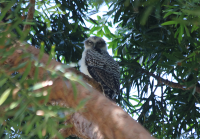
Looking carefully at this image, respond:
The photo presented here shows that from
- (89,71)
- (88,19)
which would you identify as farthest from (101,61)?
(88,19)

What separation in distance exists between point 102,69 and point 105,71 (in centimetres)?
5

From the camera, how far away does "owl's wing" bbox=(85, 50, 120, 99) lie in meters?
3.15

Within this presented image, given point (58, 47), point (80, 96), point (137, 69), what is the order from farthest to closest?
point (137, 69) < point (58, 47) < point (80, 96)

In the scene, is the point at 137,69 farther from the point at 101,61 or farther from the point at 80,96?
the point at 80,96

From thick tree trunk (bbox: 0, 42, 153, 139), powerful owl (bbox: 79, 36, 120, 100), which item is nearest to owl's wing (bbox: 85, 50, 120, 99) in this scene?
powerful owl (bbox: 79, 36, 120, 100)

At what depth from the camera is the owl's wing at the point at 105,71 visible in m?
3.15

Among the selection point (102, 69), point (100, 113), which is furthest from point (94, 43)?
point (100, 113)

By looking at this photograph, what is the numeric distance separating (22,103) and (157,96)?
2.83 m

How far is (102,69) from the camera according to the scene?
344cm

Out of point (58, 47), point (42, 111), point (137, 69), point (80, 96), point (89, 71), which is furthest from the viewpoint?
point (89, 71)

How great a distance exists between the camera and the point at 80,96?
2.67 feet

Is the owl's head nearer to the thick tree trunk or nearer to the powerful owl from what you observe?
the powerful owl

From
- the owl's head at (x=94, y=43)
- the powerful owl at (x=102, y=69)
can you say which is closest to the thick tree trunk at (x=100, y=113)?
the powerful owl at (x=102, y=69)

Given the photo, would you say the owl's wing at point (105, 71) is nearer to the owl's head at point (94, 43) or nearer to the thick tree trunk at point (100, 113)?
the owl's head at point (94, 43)
